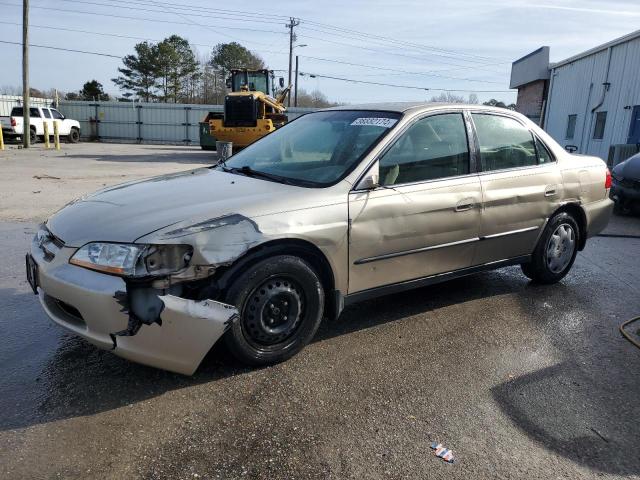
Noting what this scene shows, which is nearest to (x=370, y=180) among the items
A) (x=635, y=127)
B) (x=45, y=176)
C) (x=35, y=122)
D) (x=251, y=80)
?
(x=45, y=176)

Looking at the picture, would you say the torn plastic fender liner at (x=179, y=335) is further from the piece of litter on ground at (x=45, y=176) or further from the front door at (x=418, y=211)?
the piece of litter on ground at (x=45, y=176)

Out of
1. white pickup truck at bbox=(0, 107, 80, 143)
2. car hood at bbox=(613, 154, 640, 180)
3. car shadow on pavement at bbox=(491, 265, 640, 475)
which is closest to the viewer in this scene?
car shadow on pavement at bbox=(491, 265, 640, 475)

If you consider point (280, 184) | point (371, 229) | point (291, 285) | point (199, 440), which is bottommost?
point (199, 440)

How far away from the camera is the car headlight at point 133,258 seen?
2.71 meters

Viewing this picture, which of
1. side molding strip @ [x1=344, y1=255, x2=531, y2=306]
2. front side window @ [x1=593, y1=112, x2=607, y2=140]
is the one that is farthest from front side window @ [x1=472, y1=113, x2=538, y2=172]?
front side window @ [x1=593, y1=112, x2=607, y2=140]

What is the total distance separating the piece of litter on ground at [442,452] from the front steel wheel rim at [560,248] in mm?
2885

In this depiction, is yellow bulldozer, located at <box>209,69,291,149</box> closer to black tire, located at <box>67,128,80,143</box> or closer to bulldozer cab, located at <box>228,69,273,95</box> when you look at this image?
bulldozer cab, located at <box>228,69,273,95</box>

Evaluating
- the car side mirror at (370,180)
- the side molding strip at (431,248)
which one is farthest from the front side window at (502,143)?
the car side mirror at (370,180)

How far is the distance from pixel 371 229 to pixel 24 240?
182 inches

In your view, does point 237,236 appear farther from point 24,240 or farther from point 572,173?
point 24,240

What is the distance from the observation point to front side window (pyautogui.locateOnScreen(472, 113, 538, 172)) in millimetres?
4246

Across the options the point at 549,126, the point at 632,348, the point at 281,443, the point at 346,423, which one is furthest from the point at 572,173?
the point at 549,126

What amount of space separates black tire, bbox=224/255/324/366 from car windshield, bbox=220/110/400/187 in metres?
0.67

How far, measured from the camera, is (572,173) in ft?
15.8
